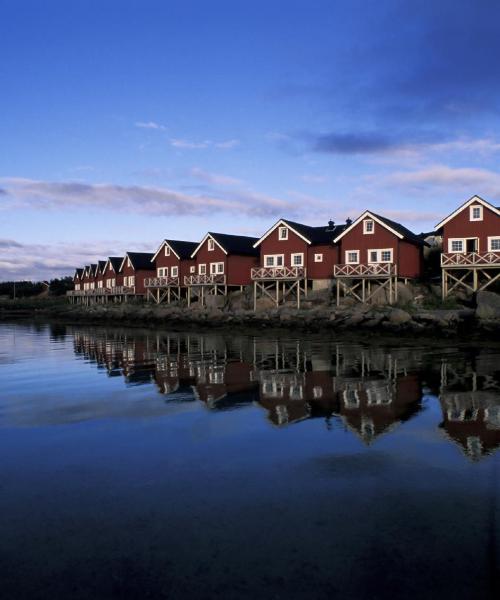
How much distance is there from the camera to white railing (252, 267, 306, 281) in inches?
1671

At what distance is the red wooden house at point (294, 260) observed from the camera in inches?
1665

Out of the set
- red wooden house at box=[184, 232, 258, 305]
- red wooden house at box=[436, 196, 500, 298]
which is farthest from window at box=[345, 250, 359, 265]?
red wooden house at box=[184, 232, 258, 305]

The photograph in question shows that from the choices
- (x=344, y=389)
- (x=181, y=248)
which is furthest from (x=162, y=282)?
(x=344, y=389)

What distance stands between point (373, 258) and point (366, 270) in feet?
4.75

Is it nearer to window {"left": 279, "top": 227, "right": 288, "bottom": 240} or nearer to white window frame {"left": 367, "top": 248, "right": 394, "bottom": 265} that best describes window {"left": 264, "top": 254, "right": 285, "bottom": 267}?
window {"left": 279, "top": 227, "right": 288, "bottom": 240}

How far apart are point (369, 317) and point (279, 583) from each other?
90.5ft

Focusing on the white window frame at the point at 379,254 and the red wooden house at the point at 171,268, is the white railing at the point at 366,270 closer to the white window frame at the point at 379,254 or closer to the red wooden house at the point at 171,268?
the white window frame at the point at 379,254

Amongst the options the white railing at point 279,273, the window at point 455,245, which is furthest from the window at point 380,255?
the white railing at point 279,273

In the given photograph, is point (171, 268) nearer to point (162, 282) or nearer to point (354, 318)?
point (162, 282)

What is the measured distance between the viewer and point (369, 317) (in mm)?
30750

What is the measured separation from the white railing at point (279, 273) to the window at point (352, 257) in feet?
13.8

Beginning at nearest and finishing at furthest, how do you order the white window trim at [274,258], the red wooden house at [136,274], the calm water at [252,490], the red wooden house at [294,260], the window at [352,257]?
the calm water at [252,490] < the window at [352,257] < the red wooden house at [294,260] < the white window trim at [274,258] < the red wooden house at [136,274]

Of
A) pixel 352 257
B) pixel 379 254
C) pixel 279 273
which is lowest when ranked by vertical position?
pixel 279 273

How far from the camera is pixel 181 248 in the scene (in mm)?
57812
